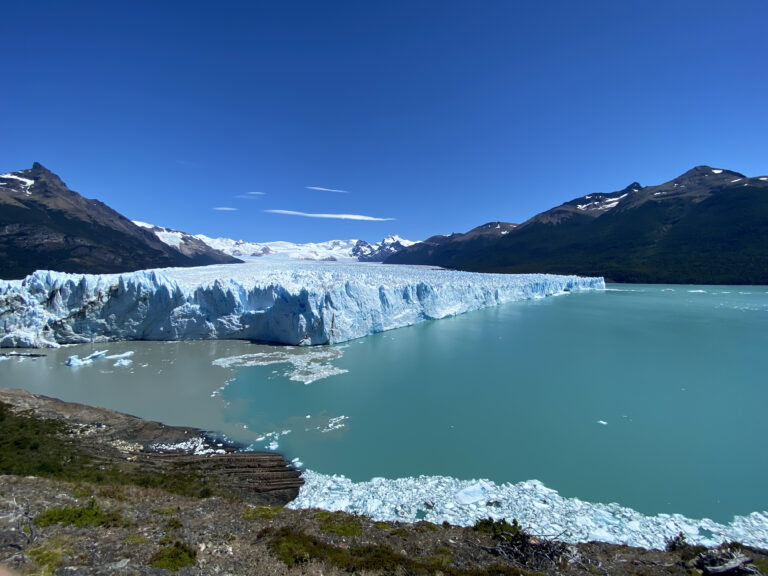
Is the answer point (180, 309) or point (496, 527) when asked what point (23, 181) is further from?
point (496, 527)

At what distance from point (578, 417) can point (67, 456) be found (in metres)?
10.9

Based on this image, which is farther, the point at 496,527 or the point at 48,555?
the point at 496,527

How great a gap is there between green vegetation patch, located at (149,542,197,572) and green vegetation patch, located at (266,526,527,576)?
791 mm

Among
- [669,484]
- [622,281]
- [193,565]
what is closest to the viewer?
[193,565]

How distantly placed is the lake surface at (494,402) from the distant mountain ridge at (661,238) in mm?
39503

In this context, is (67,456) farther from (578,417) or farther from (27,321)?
(27,321)

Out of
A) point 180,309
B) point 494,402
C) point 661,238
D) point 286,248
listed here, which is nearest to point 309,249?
point 286,248

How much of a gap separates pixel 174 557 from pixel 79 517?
160 cm

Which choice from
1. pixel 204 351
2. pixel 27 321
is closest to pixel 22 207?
pixel 27 321

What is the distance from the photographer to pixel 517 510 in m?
5.79

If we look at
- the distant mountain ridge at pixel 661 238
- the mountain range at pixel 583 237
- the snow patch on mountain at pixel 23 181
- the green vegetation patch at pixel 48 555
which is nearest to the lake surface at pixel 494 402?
the green vegetation patch at pixel 48 555

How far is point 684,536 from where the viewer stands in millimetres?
5137

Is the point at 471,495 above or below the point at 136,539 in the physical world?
below

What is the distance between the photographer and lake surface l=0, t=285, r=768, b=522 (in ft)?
22.5
